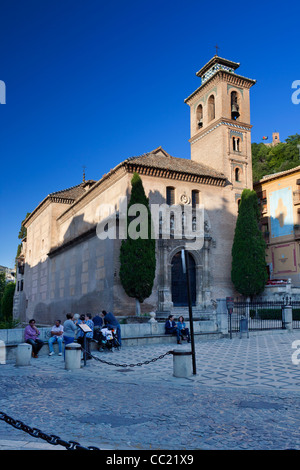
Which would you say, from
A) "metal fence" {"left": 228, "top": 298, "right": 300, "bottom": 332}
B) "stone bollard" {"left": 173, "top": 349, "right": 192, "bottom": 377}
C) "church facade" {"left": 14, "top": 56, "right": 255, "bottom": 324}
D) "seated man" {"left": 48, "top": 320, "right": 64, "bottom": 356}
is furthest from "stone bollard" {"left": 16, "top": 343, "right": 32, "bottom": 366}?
"church facade" {"left": 14, "top": 56, "right": 255, "bottom": 324}

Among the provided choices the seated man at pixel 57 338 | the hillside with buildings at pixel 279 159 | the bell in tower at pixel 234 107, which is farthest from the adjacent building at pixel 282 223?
the seated man at pixel 57 338

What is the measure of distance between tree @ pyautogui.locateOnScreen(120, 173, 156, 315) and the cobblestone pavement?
431 inches

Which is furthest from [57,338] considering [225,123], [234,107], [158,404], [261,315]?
[234,107]

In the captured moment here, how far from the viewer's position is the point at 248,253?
2644 centimetres

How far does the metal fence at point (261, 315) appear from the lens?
1852cm

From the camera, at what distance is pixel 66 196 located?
3803 cm

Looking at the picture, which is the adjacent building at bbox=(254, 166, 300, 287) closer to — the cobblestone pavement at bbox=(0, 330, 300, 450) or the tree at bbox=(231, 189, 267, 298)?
the tree at bbox=(231, 189, 267, 298)

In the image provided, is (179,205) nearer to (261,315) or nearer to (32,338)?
(261,315)

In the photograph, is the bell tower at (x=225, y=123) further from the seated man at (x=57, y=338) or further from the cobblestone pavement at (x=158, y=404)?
the cobblestone pavement at (x=158, y=404)

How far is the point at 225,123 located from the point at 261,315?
15.2 metres

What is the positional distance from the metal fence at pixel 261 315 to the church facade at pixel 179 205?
4276 millimetres

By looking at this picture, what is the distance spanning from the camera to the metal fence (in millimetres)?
18516

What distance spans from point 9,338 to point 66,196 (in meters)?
26.1
